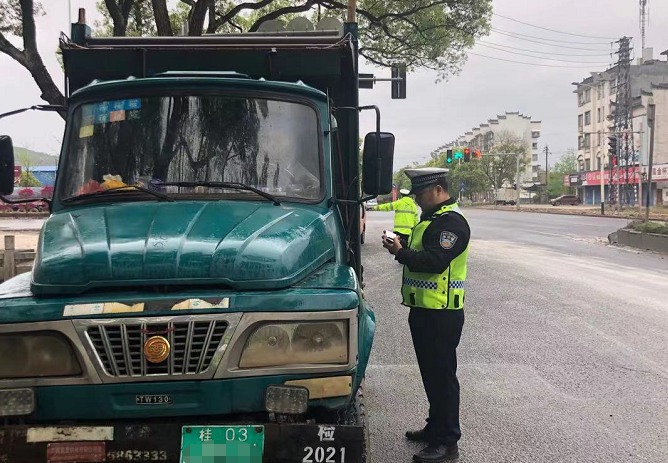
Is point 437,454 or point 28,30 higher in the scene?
point 28,30

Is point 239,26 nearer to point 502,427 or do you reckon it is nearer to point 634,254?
point 634,254

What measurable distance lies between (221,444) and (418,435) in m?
2.29

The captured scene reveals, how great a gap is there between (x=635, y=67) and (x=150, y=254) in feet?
276

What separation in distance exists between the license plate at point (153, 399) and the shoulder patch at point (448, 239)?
2.07 meters

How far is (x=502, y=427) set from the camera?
186 inches

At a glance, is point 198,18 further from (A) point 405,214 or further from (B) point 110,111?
(B) point 110,111

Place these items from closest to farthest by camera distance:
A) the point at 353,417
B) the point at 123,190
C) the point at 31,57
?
the point at 353,417 < the point at 123,190 < the point at 31,57

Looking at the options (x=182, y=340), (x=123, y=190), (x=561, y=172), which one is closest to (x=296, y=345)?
(x=182, y=340)

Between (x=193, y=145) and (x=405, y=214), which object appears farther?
(x=405, y=214)

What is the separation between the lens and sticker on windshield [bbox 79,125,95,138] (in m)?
3.86

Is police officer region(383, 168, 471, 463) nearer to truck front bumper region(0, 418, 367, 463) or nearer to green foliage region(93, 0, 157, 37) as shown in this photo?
truck front bumper region(0, 418, 367, 463)

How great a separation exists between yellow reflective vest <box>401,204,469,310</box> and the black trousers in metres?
0.06

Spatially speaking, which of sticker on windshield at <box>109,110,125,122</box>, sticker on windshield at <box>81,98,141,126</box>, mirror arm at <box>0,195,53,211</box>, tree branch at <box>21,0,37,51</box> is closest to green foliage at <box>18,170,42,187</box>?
tree branch at <box>21,0,37,51</box>

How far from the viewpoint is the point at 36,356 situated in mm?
2590
